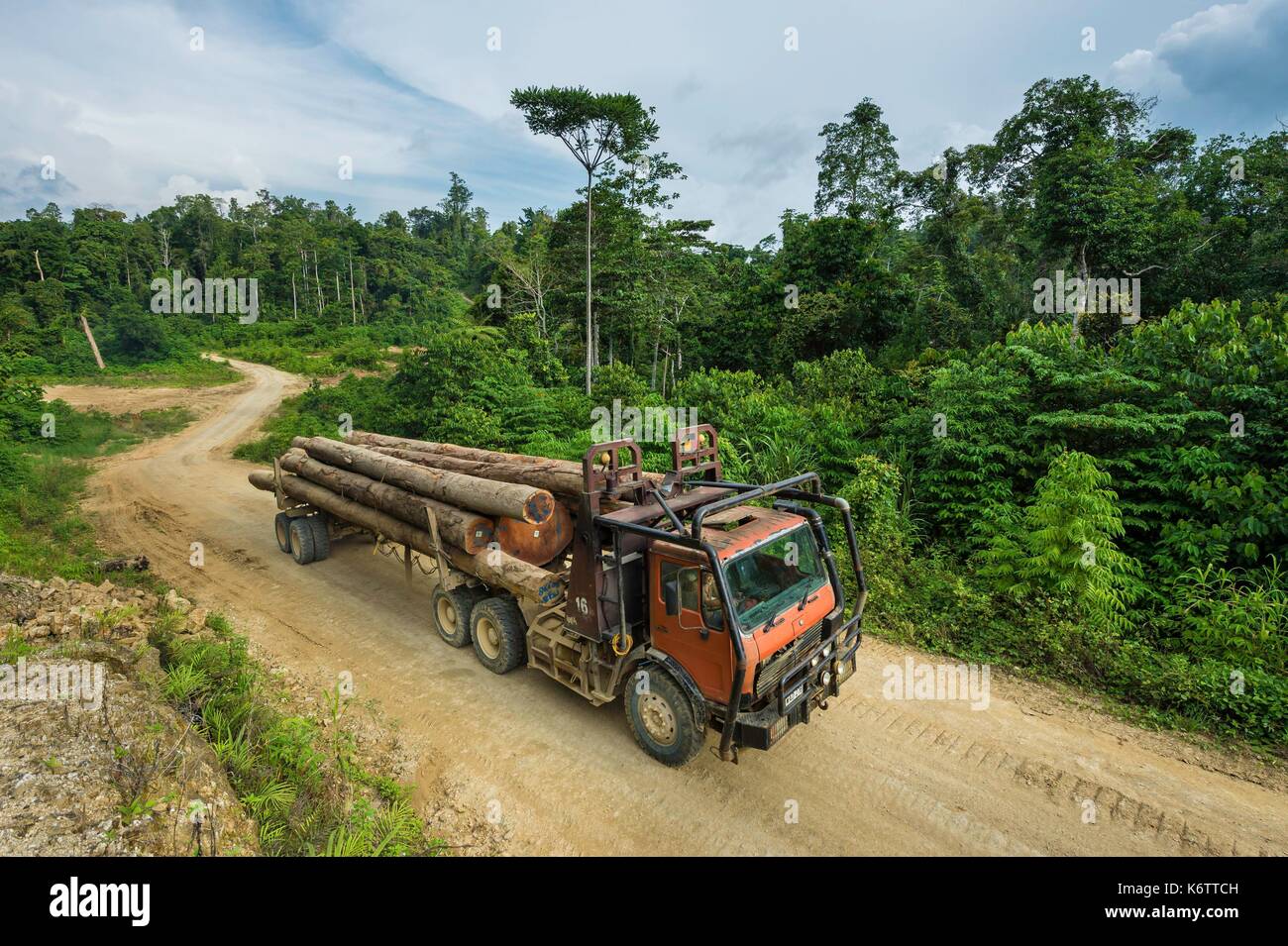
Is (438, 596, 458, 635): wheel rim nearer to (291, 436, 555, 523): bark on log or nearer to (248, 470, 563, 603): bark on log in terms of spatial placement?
(248, 470, 563, 603): bark on log

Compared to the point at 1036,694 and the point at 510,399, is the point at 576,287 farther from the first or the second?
the point at 1036,694

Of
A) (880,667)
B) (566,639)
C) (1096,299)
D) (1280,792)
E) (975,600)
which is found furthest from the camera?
(1096,299)

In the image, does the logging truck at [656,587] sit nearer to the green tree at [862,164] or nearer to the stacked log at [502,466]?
the stacked log at [502,466]

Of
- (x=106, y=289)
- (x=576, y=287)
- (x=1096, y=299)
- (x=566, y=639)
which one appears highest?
(x=106, y=289)

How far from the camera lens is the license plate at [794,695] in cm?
503

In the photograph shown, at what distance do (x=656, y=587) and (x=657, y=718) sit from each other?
121cm

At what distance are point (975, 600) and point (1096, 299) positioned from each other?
49.4 ft

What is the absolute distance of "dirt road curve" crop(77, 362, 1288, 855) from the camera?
483cm

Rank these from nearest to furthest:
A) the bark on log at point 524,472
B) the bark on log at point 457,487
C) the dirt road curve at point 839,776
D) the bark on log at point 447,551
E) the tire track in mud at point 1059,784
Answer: the tire track in mud at point 1059,784, the dirt road curve at point 839,776, the bark on log at point 447,551, the bark on log at point 457,487, the bark on log at point 524,472

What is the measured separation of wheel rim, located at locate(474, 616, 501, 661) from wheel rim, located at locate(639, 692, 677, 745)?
2.24 meters

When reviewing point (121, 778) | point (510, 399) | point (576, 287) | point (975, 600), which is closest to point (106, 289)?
point (576, 287)

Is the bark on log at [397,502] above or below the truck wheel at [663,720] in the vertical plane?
above

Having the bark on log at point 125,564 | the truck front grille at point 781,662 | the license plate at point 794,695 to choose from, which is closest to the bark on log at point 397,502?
the bark on log at point 125,564

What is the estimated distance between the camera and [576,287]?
26.7m
